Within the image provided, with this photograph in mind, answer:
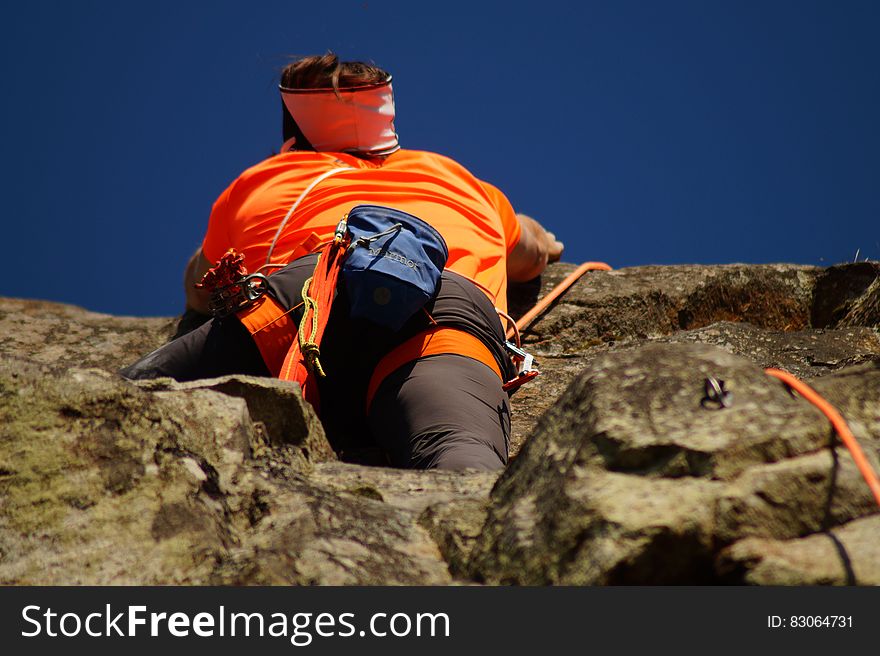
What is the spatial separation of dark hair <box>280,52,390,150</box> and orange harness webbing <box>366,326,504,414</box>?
1.97m

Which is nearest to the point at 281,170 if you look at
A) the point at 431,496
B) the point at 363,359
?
the point at 363,359

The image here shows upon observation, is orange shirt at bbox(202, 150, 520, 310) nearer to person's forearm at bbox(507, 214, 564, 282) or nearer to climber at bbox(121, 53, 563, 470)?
climber at bbox(121, 53, 563, 470)

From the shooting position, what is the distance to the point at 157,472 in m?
2.75

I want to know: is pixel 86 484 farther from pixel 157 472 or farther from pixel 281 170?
pixel 281 170

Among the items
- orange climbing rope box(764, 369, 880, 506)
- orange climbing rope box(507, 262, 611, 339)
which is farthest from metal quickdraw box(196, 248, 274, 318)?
orange climbing rope box(764, 369, 880, 506)

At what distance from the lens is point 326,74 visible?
18.7 feet

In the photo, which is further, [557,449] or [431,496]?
[431,496]

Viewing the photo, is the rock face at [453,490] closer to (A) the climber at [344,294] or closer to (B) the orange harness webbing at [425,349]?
(A) the climber at [344,294]

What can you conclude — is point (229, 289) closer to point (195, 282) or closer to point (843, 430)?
point (195, 282)

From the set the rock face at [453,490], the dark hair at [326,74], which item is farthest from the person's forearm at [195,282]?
the rock face at [453,490]

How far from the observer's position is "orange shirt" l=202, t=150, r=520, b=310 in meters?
4.95

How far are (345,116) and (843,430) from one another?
3.91 m

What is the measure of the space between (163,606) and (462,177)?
3852 mm

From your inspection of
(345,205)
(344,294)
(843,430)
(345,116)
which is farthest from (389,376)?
(843,430)
